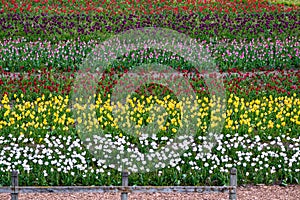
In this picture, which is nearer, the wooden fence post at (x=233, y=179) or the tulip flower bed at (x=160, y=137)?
the wooden fence post at (x=233, y=179)

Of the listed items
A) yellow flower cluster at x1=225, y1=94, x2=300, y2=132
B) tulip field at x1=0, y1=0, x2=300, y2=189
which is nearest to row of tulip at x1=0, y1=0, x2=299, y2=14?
tulip field at x1=0, y1=0, x2=300, y2=189

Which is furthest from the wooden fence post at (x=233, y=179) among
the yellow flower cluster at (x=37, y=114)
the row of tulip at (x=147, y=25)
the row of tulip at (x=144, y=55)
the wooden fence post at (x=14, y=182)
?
the row of tulip at (x=147, y=25)

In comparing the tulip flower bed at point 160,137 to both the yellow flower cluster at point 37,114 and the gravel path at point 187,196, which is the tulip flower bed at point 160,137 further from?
the gravel path at point 187,196

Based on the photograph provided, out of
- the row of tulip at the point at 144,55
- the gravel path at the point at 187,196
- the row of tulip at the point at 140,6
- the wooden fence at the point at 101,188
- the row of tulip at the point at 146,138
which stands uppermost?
the row of tulip at the point at 140,6

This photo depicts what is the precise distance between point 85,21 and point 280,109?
930 centimetres

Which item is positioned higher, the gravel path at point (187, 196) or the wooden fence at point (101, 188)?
the wooden fence at point (101, 188)

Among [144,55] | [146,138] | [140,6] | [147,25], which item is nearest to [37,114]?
[146,138]

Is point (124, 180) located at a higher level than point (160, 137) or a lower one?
lower

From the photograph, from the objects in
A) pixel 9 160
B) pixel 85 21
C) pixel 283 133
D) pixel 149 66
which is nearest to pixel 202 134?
pixel 283 133

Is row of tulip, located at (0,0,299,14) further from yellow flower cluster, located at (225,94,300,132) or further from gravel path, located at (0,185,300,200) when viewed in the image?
gravel path, located at (0,185,300,200)

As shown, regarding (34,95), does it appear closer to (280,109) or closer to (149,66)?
(149,66)

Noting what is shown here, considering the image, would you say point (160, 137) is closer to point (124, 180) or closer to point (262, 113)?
point (262, 113)

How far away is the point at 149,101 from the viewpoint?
12.0m

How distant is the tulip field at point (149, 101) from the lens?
9383 mm
